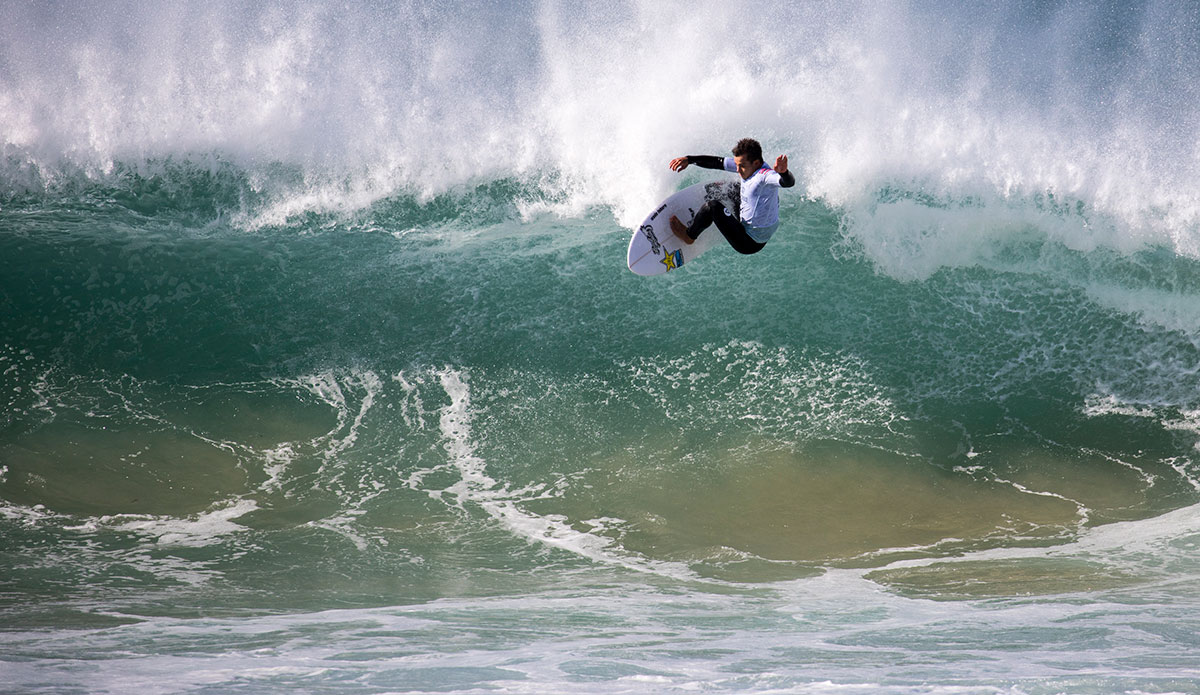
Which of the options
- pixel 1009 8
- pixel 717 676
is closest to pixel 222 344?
pixel 717 676

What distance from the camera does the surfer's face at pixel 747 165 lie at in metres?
5.89

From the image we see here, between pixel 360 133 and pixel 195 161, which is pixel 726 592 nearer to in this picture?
pixel 360 133

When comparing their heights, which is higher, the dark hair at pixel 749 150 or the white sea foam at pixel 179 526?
the dark hair at pixel 749 150

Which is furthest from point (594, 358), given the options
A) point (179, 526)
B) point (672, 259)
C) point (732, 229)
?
point (179, 526)

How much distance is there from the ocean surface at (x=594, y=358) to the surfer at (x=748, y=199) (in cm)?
256

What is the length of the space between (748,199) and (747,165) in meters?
0.23

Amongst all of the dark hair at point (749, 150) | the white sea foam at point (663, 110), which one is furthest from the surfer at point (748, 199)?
the white sea foam at point (663, 110)

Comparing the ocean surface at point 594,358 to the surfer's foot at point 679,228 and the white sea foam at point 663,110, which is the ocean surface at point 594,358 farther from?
the surfer's foot at point 679,228

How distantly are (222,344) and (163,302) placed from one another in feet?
3.46

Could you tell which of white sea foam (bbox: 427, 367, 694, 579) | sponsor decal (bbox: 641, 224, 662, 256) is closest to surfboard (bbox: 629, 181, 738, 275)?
sponsor decal (bbox: 641, 224, 662, 256)

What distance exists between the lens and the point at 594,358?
8.98m

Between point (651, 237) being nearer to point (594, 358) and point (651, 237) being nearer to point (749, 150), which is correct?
point (749, 150)

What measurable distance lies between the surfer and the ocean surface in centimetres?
256

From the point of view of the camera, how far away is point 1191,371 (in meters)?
8.80
